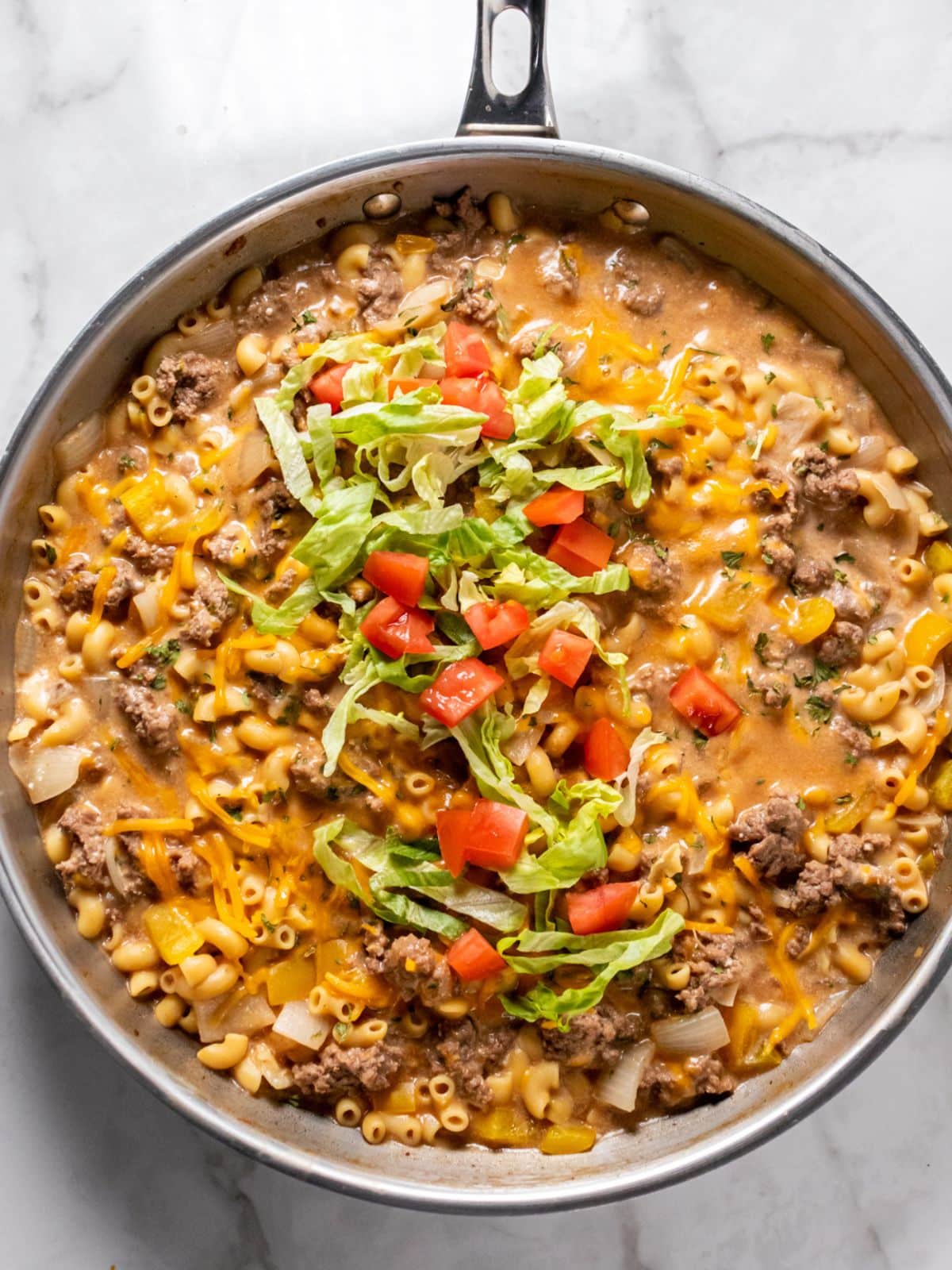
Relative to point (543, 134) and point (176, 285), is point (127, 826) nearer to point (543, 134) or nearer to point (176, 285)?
point (176, 285)

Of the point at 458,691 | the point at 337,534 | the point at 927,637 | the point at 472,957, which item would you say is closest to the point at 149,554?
the point at 337,534

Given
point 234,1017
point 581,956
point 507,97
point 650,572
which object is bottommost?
point 234,1017

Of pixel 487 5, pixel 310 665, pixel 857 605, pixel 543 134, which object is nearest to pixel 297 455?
pixel 310 665

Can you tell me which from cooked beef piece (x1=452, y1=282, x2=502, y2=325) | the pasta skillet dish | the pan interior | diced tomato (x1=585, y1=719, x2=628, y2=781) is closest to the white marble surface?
the pan interior

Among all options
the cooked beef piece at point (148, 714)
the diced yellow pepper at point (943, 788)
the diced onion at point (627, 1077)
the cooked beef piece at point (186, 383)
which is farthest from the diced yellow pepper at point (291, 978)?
the diced yellow pepper at point (943, 788)

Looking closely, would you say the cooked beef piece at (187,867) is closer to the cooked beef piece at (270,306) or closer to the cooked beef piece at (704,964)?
the cooked beef piece at (704,964)

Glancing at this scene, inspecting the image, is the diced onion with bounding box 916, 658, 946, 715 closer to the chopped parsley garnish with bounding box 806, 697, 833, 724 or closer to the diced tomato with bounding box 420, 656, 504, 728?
the chopped parsley garnish with bounding box 806, 697, 833, 724

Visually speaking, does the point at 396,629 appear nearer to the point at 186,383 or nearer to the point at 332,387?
the point at 332,387
